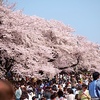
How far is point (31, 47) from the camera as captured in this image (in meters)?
22.5

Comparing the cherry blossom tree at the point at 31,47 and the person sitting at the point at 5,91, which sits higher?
the person sitting at the point at 5,91

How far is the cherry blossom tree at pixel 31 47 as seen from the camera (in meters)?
20.0

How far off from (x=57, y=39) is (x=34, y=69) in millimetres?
8887

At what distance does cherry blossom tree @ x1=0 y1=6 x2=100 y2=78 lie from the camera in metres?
20.0

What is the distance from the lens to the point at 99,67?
39.7m

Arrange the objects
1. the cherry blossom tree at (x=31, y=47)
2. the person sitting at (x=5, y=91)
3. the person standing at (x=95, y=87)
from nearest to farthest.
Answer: the person sitting at (x=5, y=91), the person standing at (x=95, y=87), the cherry blossom tree at (x=31, y=47)

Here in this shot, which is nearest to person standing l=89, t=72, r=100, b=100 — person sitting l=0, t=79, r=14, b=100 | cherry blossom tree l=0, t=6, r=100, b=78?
person sitting l=0, t=79, r=14, b=100

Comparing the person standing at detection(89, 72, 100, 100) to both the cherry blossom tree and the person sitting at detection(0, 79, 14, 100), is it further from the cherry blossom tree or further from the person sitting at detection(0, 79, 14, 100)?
the cherry blossom tree

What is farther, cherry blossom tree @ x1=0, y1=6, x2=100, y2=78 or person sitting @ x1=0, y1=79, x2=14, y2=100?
cherry blossom tree @ x1=0, y1=6, x2=100, y2=78

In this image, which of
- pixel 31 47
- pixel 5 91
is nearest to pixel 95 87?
pixel 5 91

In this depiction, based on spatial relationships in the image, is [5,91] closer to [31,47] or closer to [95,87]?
[95,87]

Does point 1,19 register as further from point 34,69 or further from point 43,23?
point 43,23

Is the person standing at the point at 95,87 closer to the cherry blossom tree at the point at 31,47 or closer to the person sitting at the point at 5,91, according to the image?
the person sitting at the point at 5,91

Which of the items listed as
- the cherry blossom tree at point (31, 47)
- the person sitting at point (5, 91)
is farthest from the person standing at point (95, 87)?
the cherry blossom tree at point (31, 47)
